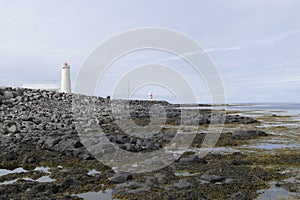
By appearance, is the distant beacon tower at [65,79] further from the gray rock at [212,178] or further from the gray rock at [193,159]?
the gray rock at [212,178]

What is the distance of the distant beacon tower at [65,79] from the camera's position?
3397 cm

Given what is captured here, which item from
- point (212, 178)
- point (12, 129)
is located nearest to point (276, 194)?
point (212, 178)

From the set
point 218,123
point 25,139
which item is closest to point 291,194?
point 25,139

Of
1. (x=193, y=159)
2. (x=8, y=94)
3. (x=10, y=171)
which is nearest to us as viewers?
(x=10, y=171)

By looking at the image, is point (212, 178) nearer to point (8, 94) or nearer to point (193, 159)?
point (193, 159)

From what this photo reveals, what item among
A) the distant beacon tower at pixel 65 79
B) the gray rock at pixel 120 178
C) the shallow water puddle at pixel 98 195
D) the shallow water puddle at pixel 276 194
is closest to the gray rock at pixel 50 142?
the gray rock at pixel 120 178

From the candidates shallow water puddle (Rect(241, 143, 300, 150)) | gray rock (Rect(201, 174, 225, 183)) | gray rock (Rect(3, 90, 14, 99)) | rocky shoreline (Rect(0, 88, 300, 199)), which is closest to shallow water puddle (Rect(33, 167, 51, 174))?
rocky shoreline (Rect(0, 88, 300, 199))

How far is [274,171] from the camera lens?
7.06 m

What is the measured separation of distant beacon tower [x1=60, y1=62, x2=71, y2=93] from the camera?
34.0 metres

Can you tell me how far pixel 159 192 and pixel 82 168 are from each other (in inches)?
106

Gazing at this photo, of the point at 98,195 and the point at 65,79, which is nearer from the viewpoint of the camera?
the point at 98,195

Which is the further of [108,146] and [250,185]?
[108,146]

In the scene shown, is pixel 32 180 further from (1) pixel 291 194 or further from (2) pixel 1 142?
(1) pixel 291 194

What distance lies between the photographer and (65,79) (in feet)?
112
